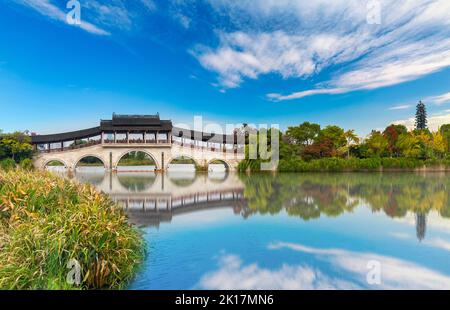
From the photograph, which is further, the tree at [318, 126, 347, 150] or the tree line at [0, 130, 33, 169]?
the tree at [318, 126, 347, 150]

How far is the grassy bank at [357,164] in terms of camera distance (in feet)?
91.2

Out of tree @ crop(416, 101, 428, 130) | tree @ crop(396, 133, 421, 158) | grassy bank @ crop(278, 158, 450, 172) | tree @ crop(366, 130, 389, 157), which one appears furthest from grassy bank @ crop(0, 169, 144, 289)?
tree @ crop(416, 101, 428, 130)

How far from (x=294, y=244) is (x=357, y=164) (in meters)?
25.6

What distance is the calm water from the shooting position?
4047 millimetres

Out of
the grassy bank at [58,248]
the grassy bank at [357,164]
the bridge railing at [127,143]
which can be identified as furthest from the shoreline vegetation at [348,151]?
the grassy bank at [58,248]

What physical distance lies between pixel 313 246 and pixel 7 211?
5.21 meters

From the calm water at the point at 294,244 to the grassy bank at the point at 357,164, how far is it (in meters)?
17.2

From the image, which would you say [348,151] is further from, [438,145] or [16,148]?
[16,148]

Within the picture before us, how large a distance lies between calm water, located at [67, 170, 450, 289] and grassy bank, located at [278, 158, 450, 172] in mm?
17204

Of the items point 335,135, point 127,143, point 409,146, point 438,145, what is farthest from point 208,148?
point 438,145

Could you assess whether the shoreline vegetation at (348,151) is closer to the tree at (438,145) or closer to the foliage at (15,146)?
the tree at (438,145)

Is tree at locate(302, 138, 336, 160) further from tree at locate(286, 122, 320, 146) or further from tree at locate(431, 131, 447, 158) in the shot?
tree at locate(431, 131, 447, 158)
